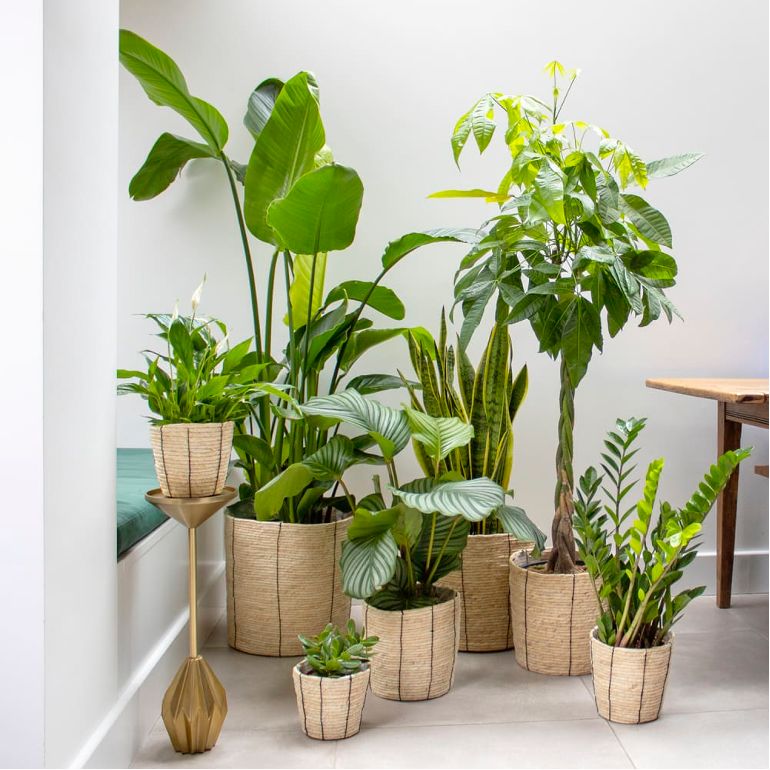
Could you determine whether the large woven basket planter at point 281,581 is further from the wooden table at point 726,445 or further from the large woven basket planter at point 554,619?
the wooden table at point 726,445

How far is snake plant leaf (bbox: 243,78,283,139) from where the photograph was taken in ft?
7.48

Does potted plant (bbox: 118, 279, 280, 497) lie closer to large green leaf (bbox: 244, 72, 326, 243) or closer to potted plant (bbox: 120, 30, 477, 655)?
potted plant (bbox: 120, 30, 477, 655)

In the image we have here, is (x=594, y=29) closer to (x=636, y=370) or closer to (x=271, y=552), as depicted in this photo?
(x=636, y=370)

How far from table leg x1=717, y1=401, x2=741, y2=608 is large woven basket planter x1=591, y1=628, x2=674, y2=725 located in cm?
84

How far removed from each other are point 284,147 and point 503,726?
1521 millimetres

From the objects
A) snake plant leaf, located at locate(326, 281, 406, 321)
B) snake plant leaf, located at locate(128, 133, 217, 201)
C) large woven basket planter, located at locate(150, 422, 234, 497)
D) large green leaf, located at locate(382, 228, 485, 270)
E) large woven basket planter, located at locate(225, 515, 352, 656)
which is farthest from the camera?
snake plant leaf, located at locate(128, 133, 217, 201)

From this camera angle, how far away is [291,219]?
1.77 m

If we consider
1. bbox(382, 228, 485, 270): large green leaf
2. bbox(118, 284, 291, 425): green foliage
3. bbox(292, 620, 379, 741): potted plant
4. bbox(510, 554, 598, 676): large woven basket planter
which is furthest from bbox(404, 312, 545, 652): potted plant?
bbox(118, 284, 291, 425): green foliage

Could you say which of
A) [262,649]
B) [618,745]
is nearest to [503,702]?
[618,745]

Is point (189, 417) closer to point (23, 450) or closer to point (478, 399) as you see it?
point (23, 450)

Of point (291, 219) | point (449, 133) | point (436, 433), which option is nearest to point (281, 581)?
point (436, 433)

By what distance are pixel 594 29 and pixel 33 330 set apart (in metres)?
2.15

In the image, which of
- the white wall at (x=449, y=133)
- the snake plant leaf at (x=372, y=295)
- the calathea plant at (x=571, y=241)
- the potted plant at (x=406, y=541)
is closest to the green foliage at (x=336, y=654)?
the potted plant at (x=406, y=541)

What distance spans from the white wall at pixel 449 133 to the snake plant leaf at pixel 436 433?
83cm
